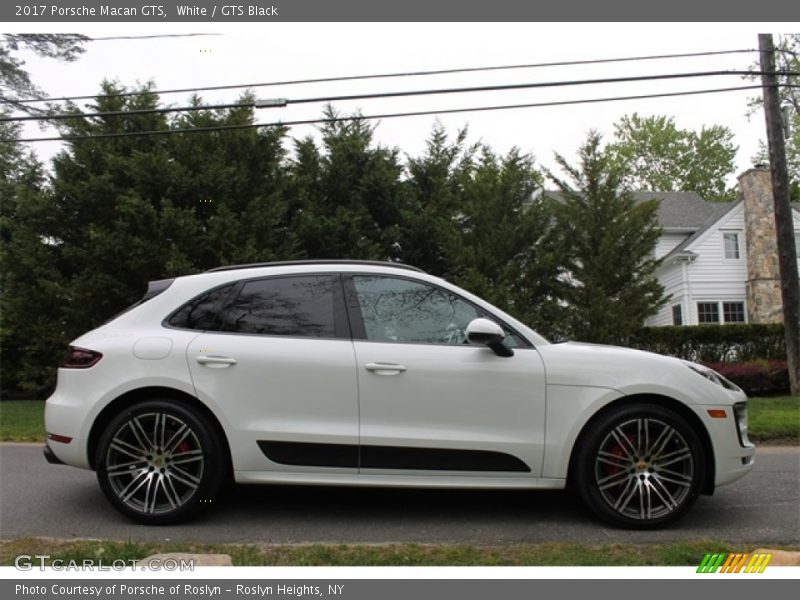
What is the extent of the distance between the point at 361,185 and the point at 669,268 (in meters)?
16.6

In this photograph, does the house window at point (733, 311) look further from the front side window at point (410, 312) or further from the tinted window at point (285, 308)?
the tinted window at point (285, 308)

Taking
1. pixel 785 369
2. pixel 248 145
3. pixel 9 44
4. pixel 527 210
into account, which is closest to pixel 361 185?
pixel 248 145

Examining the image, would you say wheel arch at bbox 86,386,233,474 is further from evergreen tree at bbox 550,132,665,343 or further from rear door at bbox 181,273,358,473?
evergreen tree at bbox 550,132,665,343

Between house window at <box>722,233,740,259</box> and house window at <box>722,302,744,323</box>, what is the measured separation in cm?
193

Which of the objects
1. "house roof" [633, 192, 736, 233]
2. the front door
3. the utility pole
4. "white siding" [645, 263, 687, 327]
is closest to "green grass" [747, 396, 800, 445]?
the utility pole

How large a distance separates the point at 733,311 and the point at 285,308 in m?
26.0

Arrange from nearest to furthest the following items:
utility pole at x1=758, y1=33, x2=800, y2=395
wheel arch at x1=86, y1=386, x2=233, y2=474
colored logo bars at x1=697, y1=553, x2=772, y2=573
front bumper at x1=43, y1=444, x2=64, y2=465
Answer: colored logo bars at x1=697, y1=553, x2=772, y2=573
wheel arch at x1=86, y1=386, x2=233, y2=474
front bumper at x1=43, y1=444, x2=64, y2=465
utility pole at x1=758, y1=33, x2=800, y2=395

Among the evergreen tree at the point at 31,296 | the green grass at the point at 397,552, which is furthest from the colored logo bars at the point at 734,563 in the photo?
the evergreen tree at the point at 31,296

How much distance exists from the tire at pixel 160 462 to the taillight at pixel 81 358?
0.43 metres

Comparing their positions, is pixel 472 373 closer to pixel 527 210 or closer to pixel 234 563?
pixel 234 563

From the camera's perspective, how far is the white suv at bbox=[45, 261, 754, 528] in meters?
4.32

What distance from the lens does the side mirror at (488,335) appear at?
170 inches

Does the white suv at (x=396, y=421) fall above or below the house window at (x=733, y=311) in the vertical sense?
below

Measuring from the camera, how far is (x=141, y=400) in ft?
14.7
